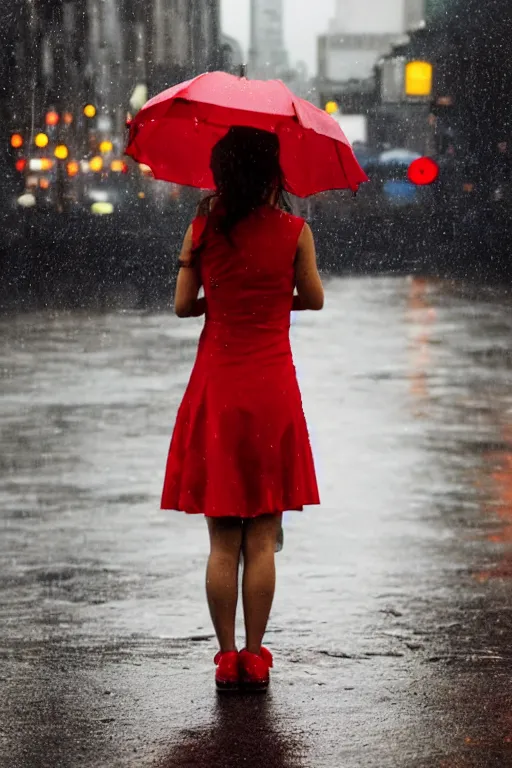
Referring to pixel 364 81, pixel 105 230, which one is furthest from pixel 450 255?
pixel 364 81

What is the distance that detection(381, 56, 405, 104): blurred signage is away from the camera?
3029 inches

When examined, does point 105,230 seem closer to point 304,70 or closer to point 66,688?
point 66,688

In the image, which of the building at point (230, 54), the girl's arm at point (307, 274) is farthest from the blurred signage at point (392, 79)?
the girl's arm at point (307, 274)

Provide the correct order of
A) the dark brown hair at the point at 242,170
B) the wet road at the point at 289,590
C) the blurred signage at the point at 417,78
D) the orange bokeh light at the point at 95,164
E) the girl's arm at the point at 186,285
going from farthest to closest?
the orange bokeh light at the point at 95,164
the blurred signage at the point at 417,78
the girl's arm at the point at 186,285
the dark brown hair at the point at 242,170
the wet road at the point at 289,590

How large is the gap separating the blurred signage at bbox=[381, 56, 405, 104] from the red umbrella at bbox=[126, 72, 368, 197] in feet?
234

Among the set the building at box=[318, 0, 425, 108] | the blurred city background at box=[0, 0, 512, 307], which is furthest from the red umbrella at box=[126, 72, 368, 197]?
the building at box=[318, 0, 425, 108]

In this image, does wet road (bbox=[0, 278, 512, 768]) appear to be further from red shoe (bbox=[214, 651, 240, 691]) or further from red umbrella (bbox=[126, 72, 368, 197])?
red umbrella (bbox=[126, 72, 368, 197])

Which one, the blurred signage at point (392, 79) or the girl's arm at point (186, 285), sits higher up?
the girl's arm at point (186, 285)

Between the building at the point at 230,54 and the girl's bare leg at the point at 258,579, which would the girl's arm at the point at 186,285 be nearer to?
the girl's bare leg at the point at 258,579

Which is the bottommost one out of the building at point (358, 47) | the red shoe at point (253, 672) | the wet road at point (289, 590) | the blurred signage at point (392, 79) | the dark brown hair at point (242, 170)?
the building at point (358, 47)

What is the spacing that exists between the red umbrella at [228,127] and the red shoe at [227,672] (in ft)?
5.28

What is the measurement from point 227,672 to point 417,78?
5229 centimetres

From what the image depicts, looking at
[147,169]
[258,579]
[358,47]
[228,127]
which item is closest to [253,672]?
[258,579]

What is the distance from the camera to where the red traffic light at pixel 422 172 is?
57059mm
